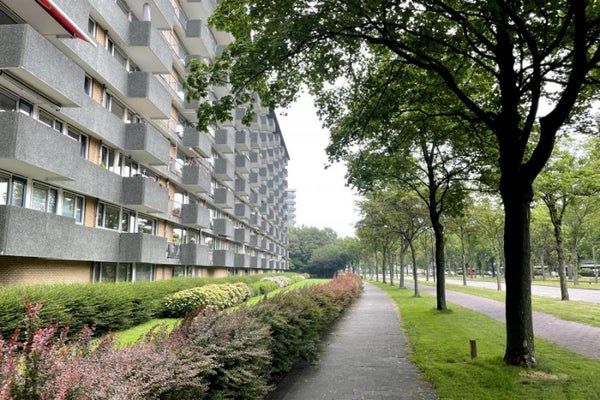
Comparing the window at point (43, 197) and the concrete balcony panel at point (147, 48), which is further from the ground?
the concrete balcony panel at point (147, 48)

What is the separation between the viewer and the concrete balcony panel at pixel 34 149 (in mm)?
12633

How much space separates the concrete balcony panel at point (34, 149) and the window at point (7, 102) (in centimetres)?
139

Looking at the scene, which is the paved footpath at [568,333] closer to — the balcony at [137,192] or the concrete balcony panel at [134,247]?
the concrete balcony panel at [134,247]

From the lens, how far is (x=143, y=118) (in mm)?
23844

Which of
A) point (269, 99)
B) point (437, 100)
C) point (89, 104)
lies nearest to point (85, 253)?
point (89, 104)

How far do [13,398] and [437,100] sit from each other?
1204cm

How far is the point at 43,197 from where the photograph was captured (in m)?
16.0

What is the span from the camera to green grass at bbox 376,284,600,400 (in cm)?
752

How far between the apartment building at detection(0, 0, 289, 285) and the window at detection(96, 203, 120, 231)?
0.05 m

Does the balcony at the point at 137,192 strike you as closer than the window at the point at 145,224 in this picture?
Yes

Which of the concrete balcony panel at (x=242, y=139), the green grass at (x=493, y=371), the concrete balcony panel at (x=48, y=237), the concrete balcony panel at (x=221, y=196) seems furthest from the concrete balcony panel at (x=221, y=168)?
the green grass at (x=493, y=371)

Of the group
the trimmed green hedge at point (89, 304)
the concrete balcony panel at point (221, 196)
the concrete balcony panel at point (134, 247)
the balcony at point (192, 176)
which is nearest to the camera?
the trimmed green hedge at point (89, 304)

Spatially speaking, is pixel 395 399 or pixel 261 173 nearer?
pixel 395 399

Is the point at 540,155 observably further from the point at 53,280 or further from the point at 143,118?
the point at 143,118
